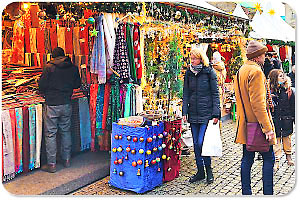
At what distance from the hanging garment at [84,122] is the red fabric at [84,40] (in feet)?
2.17

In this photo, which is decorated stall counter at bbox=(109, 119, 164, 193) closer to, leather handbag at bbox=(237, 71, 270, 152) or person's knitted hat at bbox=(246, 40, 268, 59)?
leather handbag at bbox=(237, 71, 270, 152)

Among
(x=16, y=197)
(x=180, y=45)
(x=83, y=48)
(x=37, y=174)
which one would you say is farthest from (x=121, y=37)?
(x=16, y=197)

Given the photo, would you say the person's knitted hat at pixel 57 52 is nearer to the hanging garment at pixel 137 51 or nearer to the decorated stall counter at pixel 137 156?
the hanging garment at pixel 137 51

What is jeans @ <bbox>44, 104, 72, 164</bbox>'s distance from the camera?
4.55 m

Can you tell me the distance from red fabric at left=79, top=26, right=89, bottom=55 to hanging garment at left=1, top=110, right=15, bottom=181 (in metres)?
1.32

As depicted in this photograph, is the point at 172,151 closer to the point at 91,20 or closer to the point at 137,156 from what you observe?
the point at 137,156

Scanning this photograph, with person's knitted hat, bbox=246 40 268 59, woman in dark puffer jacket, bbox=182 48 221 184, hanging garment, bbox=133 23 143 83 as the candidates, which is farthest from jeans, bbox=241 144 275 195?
hanging garment, bbox=133 23 143 83

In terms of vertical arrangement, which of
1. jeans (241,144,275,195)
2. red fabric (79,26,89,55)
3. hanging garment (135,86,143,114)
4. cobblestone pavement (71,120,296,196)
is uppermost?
red fabric (79,26,89,55)

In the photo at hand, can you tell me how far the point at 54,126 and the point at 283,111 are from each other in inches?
116

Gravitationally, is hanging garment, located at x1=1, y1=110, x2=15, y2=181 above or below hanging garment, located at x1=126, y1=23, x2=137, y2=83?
below

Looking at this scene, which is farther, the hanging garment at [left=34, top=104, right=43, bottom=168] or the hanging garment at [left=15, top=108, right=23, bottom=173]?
the hanging garment at [left=34, top=104, right=43, bottom=168]

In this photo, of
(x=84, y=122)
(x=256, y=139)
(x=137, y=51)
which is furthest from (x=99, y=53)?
(x=256, y=139)

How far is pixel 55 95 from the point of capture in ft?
14.9

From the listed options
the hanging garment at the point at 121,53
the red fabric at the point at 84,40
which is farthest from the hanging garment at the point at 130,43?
the red fabric at the point at 84,40
